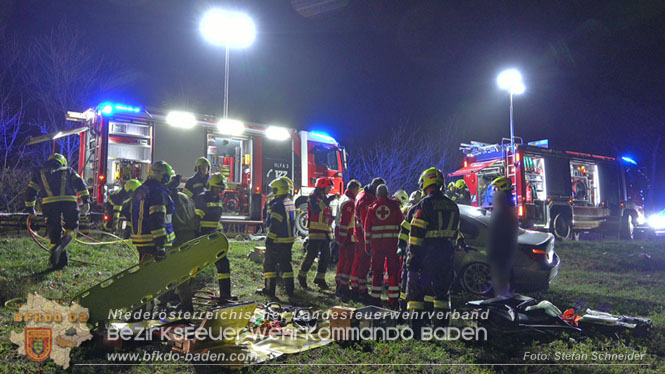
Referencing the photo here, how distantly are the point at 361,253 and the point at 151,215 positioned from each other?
9.79 feet

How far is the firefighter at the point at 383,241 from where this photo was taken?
5.80m

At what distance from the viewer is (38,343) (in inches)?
143

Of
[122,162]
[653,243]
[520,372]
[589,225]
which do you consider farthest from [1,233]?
[653,243]

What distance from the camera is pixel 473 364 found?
3.82m

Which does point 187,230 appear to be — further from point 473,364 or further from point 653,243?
point 653,243

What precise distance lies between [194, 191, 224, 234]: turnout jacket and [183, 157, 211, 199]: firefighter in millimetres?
493

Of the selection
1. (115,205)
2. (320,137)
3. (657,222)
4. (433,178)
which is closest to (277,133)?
(320,137)

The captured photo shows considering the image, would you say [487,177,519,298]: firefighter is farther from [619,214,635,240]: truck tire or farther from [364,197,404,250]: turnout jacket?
[619,214,635,240]: truck tire

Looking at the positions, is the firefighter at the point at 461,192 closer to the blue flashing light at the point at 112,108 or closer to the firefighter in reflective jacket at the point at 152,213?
the firefighter in reflective jacket at the point at 152,213

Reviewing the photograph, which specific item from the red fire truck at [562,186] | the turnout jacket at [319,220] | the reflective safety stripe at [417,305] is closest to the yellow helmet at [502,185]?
the reflective safety stripe at [417,305]

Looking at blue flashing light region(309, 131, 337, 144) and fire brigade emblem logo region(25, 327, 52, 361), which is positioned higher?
blue flashing light region(309, 131, 337, 144)

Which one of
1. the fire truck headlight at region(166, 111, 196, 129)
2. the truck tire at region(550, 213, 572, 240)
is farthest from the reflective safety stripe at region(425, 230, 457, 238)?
the truck tire at region(550, 213, 572, 240)

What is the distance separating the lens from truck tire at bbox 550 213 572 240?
44.7 feet

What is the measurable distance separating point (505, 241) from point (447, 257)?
1598 millimetres
